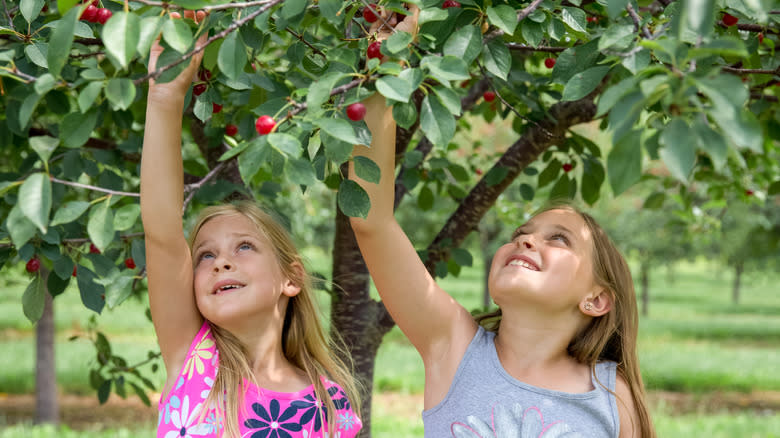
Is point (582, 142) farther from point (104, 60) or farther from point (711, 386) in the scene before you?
point (711, 386)

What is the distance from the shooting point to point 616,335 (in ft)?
6.80

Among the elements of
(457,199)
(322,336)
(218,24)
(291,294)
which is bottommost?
(457,199)

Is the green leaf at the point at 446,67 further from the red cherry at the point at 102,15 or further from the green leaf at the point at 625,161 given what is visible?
the red cherry at the point at 102,15

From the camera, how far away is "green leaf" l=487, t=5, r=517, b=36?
1.33 metres

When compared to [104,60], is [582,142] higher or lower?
lower

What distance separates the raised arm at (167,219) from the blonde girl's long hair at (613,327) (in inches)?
36.0

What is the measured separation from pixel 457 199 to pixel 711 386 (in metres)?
7.58

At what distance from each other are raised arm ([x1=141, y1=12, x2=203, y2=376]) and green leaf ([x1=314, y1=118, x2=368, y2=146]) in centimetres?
42

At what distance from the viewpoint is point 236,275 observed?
1.87 metres

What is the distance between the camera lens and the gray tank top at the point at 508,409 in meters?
1.80

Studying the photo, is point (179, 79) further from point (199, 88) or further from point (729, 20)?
point (729, 20)

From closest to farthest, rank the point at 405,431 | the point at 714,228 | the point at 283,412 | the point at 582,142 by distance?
1. the point at 283,412
2. the point at 582,142
3. the point at 714,228
4. the point at 405,431

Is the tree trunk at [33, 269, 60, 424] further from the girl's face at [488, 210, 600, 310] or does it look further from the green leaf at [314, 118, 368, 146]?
the green leaf at [314, 118, 368, 146]

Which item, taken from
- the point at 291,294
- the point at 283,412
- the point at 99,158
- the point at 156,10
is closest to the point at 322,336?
the point at 291,294
